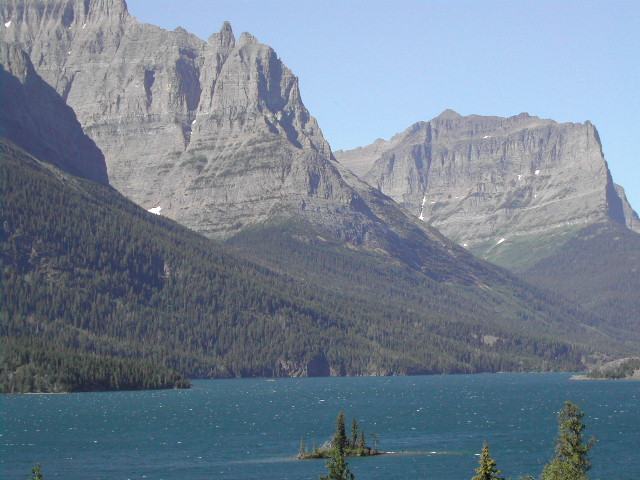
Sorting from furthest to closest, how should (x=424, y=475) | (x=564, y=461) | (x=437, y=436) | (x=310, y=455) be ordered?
1. (x=437, y=436)
2. (x=310, y=455)
3. (x=424, y=475)
4. (x=564, y=461)

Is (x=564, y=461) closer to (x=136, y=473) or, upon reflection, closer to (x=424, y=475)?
(x=424, y=475)

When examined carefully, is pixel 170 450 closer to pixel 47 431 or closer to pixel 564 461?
pixel 47 431

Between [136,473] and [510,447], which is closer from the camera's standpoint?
[136,473]

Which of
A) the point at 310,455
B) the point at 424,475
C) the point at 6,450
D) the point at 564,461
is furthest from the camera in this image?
the point at 6,450

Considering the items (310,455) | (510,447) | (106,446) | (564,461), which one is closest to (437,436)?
(510,447)

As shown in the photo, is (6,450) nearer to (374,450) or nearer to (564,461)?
(374,450)

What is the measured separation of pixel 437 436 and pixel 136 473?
55.3 metres

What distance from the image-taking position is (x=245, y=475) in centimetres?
14475

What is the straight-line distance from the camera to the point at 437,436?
187m

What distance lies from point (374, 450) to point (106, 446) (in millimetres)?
37427

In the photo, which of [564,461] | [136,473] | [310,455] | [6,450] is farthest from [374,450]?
[564,461]

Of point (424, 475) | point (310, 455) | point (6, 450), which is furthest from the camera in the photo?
point (6, 450)

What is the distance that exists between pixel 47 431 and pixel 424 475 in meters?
72.6

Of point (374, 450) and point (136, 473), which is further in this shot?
point (374, 450)
